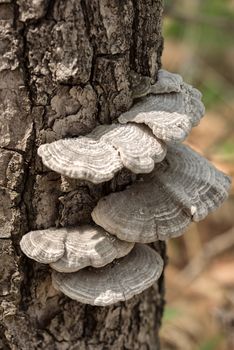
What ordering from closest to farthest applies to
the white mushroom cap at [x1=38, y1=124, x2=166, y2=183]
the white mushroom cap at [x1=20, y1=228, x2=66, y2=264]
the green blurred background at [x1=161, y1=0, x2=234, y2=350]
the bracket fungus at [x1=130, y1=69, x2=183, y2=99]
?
the white mushroom cap at [x1=38, y1=124, x2=166, y2=183], the white mushroom cap at [x1=20, y1=228, x2=66, y2=264], the bracket fungus at [x1=130, y1=69, x2=183, y2=99], the green blurred background at [x1=161, y1=0, x2=234, y2=350]

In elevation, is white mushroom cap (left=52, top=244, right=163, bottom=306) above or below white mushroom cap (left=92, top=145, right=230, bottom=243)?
below

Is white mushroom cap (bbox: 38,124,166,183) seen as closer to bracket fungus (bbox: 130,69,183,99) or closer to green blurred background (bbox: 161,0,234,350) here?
bracket fungus (bbox: 130,69,183,99)

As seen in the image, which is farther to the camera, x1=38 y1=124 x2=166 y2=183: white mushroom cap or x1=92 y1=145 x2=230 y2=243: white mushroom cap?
x1=92 y1=145 x2=230 y2=243: white mushroom cap

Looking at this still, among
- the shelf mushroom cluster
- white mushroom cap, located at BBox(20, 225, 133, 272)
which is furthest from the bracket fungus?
white mushroom cap, located at BBox(20, 225, 133, 272)

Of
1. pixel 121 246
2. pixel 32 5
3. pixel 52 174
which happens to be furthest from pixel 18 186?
pixel 32 5

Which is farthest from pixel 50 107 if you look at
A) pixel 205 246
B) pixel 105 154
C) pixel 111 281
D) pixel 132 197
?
pixel 205 246

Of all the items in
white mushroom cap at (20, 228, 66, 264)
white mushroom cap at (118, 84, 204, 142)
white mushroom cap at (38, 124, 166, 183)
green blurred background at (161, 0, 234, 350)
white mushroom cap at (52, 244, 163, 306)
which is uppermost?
white mushroom cap at (118, 84, 204, 142)

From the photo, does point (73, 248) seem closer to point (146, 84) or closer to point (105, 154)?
point (105, 154)
